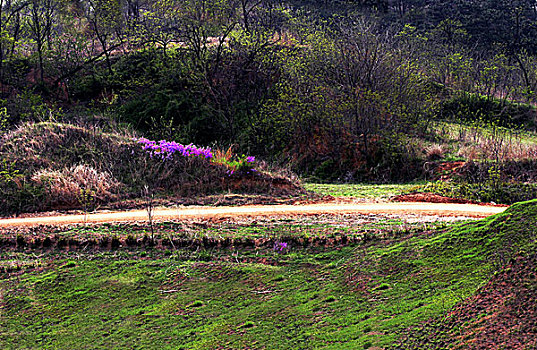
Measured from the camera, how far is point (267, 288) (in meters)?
7.18

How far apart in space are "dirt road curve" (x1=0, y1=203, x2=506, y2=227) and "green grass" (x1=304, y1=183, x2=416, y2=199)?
1615 millimetres

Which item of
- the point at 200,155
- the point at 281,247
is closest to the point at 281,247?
the point at 281,247

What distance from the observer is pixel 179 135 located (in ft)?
75.7

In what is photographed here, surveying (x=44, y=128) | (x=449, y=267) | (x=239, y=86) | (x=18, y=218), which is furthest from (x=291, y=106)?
(x=449, y=267)

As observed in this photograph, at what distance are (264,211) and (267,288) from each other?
504 cm

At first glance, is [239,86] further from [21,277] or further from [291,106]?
[21,277]

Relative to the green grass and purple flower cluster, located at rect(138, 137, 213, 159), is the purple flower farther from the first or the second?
purple flower cluster, located at rect(138, 137, 213, 159)

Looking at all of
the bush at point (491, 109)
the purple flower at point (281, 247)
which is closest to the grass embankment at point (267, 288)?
the purple flower at point (281, 247)

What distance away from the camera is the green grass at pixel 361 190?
14.5 metres

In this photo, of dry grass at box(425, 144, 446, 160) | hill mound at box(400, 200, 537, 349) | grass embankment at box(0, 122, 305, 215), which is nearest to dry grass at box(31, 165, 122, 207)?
grass embankment at box(0, 122, 305, 215)

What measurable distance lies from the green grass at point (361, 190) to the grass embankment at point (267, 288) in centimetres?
506

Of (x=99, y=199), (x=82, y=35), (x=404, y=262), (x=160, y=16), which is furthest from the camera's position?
(x=82, y=35)

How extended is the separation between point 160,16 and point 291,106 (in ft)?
39.0

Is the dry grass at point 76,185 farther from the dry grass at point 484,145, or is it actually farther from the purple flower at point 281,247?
the dry grass at point 484,145
